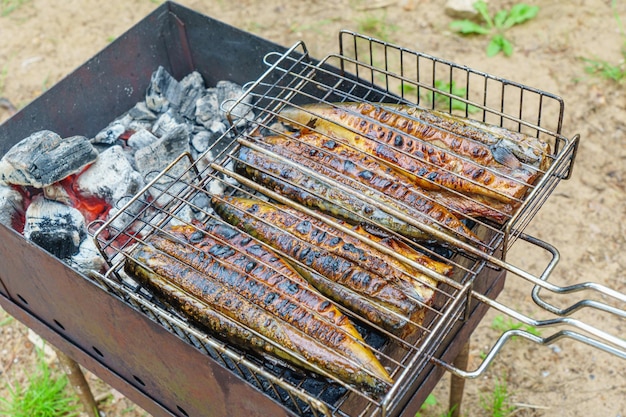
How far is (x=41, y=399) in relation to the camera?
4238mm

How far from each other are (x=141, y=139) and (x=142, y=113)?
1.04 ft

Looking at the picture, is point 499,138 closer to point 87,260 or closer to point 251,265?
point 251,265

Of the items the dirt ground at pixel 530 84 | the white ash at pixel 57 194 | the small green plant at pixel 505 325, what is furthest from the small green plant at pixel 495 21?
the white ash at pixel 57 194

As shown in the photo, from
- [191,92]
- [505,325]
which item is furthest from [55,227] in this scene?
[505,325]

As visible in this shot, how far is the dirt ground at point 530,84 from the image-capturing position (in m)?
4.27

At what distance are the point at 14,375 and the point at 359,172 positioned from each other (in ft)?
10.00

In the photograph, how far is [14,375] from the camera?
14.8 feet

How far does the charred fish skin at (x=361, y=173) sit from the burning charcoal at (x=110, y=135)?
3.64 ft

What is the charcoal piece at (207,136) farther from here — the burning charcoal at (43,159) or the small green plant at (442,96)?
the small green plant at (442,96)

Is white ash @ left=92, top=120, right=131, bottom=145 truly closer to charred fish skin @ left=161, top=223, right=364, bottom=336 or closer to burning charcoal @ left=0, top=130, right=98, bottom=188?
burning charcoal @ left=0, top=130, right=98, bottom=188

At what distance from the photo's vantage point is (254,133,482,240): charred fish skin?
2.68 metres

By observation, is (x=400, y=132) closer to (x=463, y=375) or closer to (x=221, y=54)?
(x=463, y=375)

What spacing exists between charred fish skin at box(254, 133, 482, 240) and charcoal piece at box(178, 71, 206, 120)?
1.03m

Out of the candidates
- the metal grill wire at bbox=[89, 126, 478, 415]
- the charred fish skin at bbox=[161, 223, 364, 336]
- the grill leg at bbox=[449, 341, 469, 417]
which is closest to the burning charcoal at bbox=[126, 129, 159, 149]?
the metal grill wire at bbox=[89, 126, 478, 415]
